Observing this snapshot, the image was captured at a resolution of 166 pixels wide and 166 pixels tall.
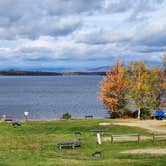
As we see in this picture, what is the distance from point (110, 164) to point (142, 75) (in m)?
41.0

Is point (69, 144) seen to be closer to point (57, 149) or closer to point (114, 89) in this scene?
point (57, 149)

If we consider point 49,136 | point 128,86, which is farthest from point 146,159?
point 128,86

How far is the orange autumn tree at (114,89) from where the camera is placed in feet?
209

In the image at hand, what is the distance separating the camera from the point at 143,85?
63781 millimetres

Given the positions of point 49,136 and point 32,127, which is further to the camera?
point 32,127

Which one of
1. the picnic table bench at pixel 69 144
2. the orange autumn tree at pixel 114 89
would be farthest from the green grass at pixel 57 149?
the orange autumn tree at pixel 114 89

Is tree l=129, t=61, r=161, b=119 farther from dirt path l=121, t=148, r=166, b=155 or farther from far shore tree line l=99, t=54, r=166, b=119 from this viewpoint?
dirt path l=121, t=148, r=166, b=155

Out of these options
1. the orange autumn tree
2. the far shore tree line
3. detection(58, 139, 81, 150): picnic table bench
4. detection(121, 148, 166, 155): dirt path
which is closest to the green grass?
detection(58, 139, 81, 150): picnic table bench

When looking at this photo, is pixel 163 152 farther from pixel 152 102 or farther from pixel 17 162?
pixel 152 102

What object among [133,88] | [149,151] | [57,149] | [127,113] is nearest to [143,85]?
[133,88]

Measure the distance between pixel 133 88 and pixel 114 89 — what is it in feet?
8.98

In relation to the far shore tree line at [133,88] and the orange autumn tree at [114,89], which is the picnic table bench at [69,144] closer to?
the far shore tree line at [133,88]

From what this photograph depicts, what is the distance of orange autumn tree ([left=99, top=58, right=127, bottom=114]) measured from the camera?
63.8m

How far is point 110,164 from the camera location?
2386 centimetres
